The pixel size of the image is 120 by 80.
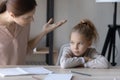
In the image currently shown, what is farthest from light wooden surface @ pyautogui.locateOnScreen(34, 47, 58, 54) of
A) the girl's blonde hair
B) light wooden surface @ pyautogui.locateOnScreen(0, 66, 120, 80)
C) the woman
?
light wooden surface @ pyautogui.locateOnScreen(0, 66, 120, 80)

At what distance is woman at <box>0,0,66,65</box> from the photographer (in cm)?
175

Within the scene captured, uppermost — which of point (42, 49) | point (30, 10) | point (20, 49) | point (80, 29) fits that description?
point (30, 10)

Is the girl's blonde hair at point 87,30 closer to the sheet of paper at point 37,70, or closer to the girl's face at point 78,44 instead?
the girl's face at point 78,44

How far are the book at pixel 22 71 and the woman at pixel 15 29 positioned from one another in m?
0.28

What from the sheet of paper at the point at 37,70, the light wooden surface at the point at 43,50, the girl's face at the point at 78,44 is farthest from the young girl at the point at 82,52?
the light wooden surface at the point at 43,50

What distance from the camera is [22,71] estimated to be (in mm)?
1637

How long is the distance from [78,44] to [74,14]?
6.68 ft

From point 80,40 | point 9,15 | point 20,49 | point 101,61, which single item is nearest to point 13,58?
point 20,49

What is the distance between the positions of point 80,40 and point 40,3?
2005mm

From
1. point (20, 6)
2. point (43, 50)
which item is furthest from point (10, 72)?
point (43, 50)

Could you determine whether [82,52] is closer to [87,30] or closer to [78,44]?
[78,44]

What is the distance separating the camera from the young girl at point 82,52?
1.84 metres

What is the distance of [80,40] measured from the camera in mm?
2004

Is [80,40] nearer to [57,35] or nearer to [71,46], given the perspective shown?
A: [71,46]
